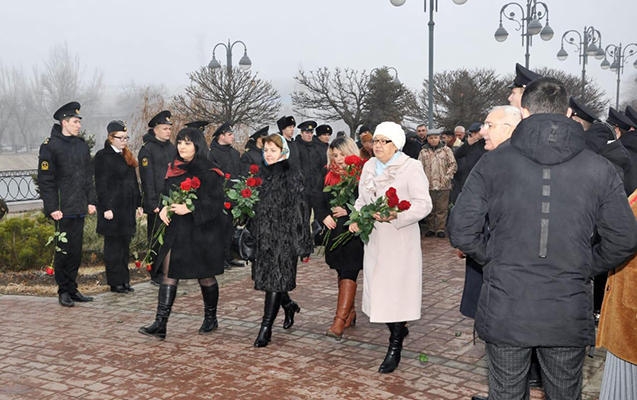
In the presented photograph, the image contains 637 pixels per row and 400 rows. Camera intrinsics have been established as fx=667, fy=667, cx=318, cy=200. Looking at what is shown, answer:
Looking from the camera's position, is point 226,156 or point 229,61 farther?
point 229,61

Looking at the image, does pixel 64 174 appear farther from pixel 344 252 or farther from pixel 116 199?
pixel 344 252

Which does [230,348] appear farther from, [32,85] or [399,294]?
[32,85]

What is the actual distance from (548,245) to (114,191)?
6862mm

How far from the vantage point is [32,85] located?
9331 cm

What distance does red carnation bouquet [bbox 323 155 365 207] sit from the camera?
648 cm

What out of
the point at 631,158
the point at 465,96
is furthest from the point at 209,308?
the point at 465,96

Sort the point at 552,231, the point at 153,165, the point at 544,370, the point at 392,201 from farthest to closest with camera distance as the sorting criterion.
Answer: the point at 153,165 < the point at 392,201 < the point at 544,370 < the point at 552,231

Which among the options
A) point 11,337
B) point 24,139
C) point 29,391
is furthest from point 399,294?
point 24,139

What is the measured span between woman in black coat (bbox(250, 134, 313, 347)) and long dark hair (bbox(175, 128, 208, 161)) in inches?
28.4

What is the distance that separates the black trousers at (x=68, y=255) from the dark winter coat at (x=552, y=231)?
6437 millimetres

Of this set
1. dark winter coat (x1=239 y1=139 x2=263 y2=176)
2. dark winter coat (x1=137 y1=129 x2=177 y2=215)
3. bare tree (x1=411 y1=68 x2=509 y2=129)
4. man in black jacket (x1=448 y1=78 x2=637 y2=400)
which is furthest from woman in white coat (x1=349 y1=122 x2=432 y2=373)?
bare tree (x1=411 y1=68 x2=509 y2=129)

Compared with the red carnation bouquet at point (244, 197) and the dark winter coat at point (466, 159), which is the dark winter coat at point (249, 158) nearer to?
the dark winter coat at point (466, 159)

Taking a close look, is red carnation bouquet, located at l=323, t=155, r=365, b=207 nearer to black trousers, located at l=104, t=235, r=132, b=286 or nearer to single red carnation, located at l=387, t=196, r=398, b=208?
single red carnation, located at l=387, t=196, r=398, b=208

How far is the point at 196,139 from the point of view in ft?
22.1
